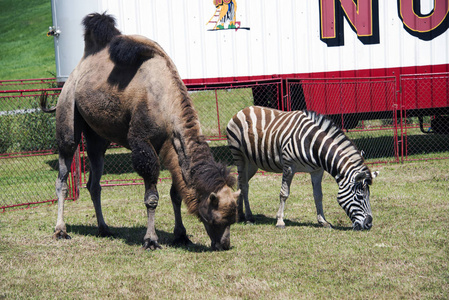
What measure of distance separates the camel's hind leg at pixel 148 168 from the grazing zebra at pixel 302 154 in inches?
80.2

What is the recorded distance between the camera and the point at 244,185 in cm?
870

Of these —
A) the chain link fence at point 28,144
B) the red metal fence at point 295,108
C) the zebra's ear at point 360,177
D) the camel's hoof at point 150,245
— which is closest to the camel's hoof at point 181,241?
the camel's hoof at point 150,245

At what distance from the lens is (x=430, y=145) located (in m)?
16.0

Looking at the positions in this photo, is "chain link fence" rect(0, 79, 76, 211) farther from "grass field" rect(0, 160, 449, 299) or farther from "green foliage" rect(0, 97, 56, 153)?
"grass field" rect(0, 160, 449, 299)

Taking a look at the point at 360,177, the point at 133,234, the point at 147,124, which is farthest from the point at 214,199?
the point at 360,177

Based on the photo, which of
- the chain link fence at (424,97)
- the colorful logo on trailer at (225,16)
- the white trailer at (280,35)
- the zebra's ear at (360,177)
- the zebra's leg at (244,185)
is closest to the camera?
the zebra's ear at (360,177)

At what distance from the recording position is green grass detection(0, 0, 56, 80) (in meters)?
36.8

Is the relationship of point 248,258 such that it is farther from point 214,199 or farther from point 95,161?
point 95,161

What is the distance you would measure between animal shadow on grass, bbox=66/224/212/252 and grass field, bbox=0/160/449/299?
2 cm

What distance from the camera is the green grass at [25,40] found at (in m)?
36.8

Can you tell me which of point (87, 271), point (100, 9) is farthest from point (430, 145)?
point (87, 271)

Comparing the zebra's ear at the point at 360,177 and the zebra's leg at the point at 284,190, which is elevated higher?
the zebra's ear at the point at 360,177

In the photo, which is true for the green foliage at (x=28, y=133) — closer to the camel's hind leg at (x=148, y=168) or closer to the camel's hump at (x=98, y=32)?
the camel's hump at (x=98, y=32)

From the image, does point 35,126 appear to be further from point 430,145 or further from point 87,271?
point 430,145
